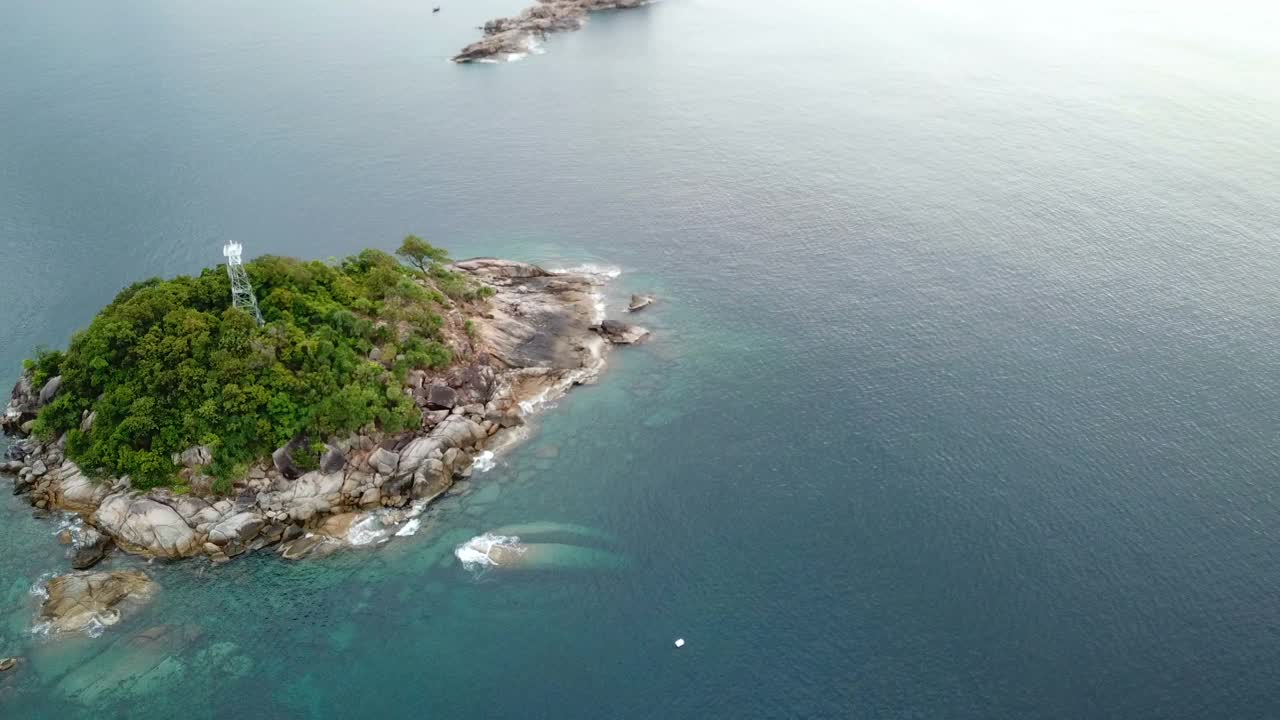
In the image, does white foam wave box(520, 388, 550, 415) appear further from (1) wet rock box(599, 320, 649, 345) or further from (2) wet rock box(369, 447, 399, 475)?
(2) wet rock box(369, 447, 399, 475)

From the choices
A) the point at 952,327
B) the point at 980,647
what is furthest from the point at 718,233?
the point at 980,647

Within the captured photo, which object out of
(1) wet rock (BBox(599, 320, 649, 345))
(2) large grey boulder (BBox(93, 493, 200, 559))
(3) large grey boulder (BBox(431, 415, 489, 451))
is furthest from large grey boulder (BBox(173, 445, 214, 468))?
(1) wet rock (BBox(599, 320, 649, 345))

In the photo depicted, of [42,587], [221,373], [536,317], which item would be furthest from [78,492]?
[536,317]

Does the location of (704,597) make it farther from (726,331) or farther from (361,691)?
(726,331)

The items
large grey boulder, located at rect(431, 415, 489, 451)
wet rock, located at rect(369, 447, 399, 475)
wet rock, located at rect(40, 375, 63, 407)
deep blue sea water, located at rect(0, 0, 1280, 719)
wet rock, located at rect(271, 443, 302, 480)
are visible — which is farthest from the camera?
large grey boulder, located at rect(431, 415, 489, 451)

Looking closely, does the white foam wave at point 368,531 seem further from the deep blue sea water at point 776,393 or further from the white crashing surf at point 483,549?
the white crashing surf at point 483,549

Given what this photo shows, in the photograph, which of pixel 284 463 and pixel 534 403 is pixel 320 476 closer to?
pixel 284 463
